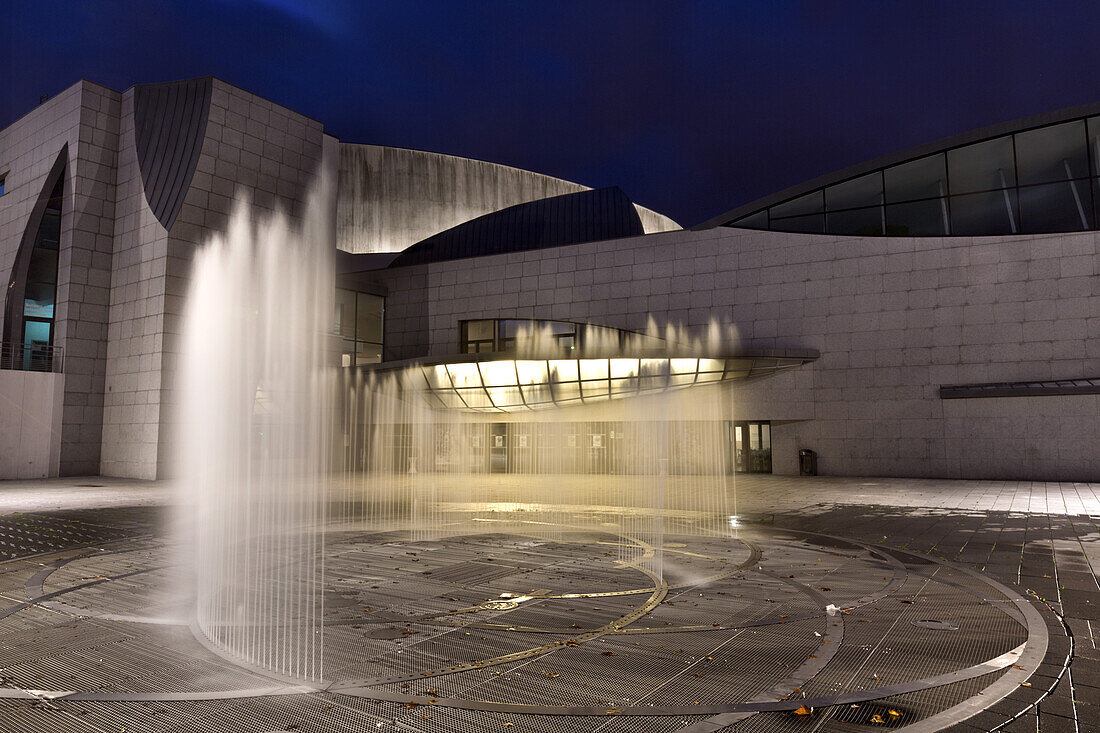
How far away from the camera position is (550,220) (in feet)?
117

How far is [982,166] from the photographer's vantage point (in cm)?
2573

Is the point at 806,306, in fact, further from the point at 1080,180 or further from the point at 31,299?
the point at 31,299

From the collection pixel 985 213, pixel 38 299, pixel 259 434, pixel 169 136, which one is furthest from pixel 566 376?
pixel 38 299

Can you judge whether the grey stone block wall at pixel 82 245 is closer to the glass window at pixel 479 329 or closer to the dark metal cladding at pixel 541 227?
the dark metal cladding at pixel 541 227

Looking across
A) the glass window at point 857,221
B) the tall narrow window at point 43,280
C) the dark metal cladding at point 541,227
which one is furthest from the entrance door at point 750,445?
the tall narrow window at point 43,280

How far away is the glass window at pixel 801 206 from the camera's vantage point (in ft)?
91.1

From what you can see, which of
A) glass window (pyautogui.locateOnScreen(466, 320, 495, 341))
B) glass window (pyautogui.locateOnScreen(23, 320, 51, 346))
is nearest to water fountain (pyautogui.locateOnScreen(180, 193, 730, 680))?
glass window (pyautogui.locateOnScreen(466, 320, 495, 341))

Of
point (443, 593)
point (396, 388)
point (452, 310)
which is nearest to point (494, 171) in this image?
point (452, 310)

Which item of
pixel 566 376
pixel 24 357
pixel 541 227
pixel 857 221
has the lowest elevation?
pixel 566 376

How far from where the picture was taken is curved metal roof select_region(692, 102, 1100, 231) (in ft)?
80.8

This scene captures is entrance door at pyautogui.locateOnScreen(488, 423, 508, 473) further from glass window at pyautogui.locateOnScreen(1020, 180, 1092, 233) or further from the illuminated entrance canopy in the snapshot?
glass window at pyautogui.locateOnScreen(1020, 180, 1092, 233)

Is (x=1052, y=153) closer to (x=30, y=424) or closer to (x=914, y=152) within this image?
(x=914, y=152)

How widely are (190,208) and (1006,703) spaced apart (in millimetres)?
27744

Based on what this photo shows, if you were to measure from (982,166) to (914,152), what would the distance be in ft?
7.66
